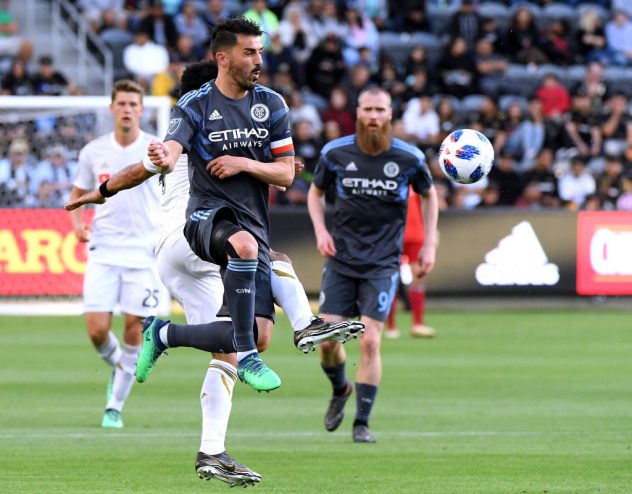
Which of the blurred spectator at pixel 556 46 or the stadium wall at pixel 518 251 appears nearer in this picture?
the stadium wall at pixel 518 251

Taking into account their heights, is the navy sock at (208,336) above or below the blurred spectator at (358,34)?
below

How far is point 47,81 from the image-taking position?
23156mm

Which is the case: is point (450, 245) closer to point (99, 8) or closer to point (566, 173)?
point (566, 173)

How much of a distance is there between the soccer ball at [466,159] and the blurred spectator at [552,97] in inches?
665

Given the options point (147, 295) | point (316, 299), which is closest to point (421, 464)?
point (147, 295)

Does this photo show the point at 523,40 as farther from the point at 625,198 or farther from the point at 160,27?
the point at 160,27

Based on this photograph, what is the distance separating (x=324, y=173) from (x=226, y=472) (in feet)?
12.4

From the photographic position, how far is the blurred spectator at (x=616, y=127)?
25.0 m

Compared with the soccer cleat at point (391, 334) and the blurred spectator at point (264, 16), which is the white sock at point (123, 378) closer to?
the soccer cleat at point (391, 334)

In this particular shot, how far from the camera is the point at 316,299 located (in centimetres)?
2117

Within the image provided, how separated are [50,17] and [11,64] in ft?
8.31

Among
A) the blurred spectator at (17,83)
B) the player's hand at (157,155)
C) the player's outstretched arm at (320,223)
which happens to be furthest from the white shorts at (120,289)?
the blurred spectator at (17,83)

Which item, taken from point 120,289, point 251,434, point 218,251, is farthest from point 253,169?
point 120,289

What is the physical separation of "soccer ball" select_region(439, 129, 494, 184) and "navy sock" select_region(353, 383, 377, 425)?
5.95ft
